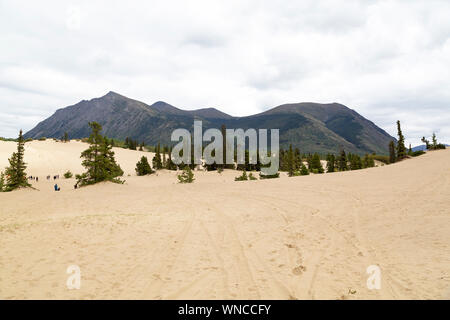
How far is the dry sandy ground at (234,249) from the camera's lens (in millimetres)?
5559

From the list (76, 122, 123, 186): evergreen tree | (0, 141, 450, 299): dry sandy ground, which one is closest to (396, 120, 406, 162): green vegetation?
(0, 141, 450, 299): dry sandy ground

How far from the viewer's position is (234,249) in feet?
27.7

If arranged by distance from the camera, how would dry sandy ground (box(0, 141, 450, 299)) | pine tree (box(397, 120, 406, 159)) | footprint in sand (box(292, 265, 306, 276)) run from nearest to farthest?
dry sandy ground (box(0, 141, 450, 299)) < footprint in sand (box(292, 265, 306, 276)) < pine tree (box(397, 120, 406, 159))

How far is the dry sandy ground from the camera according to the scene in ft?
18.2

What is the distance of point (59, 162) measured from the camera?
7944 cm

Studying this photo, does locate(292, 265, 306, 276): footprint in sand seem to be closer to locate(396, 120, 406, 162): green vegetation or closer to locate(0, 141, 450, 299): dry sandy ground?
locate(0, 141, 450, 299): dry sandy ground

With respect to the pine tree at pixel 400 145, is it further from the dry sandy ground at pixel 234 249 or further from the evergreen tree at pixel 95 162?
the evergreen tree at pixel 95 162

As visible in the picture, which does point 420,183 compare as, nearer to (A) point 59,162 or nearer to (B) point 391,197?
(B) point 391,197

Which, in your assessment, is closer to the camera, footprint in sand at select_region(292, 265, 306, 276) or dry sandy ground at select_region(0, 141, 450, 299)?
dry sandy ground at select_region(0, 141, 450, 299)

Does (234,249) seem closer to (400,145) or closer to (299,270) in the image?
(299,270)

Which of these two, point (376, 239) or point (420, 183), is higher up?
point (420, 183)

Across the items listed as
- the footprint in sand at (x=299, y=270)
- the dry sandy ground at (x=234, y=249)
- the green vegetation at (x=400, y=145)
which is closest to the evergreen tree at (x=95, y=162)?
the dry sandy ground at (x=234, y=249)
